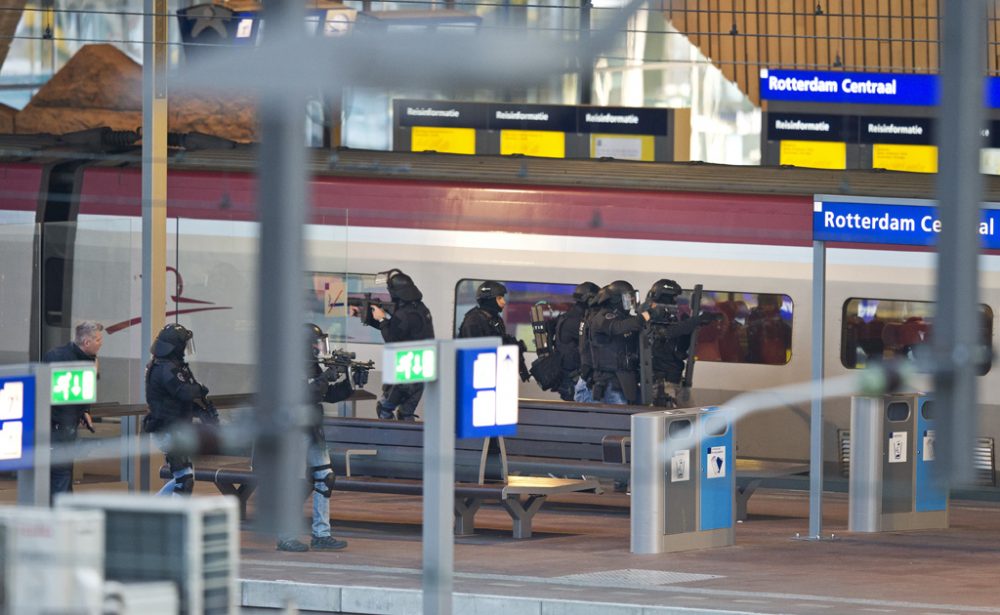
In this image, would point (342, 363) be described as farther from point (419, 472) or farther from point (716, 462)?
point (716, 462)

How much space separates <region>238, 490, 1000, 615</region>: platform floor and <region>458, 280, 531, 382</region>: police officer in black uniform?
2090 mm

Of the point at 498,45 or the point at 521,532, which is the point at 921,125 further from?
the point at 498,45

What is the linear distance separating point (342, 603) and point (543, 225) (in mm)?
7293

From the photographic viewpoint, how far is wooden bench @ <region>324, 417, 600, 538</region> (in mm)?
11406

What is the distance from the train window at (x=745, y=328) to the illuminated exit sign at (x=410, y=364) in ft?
28.4

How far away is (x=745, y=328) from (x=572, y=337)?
147cm

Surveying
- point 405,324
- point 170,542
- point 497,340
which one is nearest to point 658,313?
point 405,324

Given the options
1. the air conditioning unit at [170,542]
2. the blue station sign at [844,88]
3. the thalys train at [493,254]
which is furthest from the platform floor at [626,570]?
the blue station sign at [844,88]

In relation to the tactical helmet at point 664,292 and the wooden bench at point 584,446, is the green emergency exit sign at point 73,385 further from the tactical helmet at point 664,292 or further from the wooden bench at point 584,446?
the tactical helmet at point 664,292

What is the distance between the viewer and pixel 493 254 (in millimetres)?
16078

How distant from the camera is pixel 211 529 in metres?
5.09

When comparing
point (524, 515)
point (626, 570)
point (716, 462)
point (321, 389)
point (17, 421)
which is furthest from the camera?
point (524, 515)

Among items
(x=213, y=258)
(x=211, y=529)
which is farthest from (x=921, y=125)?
(x=211, y=529)

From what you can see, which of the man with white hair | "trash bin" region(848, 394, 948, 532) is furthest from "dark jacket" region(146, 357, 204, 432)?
"trash bin" region(848, 394, 948, 532)
